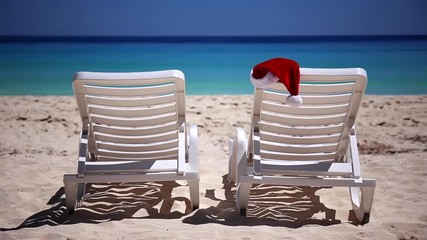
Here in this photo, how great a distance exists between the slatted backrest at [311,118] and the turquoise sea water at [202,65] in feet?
24.3

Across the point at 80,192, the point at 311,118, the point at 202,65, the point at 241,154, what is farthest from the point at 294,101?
the point at 202,65

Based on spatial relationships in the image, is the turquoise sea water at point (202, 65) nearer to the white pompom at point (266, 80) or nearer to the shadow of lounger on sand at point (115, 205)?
the shadow of lounger on sand at point (115, 205)

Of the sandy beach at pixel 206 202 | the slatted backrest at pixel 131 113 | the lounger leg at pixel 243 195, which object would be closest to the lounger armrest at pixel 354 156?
the sandy beach at pixel 206 202

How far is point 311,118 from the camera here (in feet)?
11.4

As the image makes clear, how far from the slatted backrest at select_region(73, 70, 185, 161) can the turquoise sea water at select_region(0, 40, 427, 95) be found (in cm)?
729

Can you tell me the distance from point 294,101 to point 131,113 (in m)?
1.03

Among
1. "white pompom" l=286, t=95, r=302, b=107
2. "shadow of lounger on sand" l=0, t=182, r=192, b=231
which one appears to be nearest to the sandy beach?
"shadow of lounger on sand" l=0, t=182, r=192, b=231

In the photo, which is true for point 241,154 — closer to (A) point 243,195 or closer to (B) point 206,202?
(A) point 243,195

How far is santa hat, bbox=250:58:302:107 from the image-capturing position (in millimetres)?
3174

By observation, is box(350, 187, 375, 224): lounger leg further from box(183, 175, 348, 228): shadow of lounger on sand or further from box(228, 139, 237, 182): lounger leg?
box(228, 139, 237, 182): lounger leg

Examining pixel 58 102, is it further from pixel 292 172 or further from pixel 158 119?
pixel 292 172

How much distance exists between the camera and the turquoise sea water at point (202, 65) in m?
11.6

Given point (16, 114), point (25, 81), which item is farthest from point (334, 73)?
point (25, 81)

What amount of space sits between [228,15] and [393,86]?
18907 millimetres
